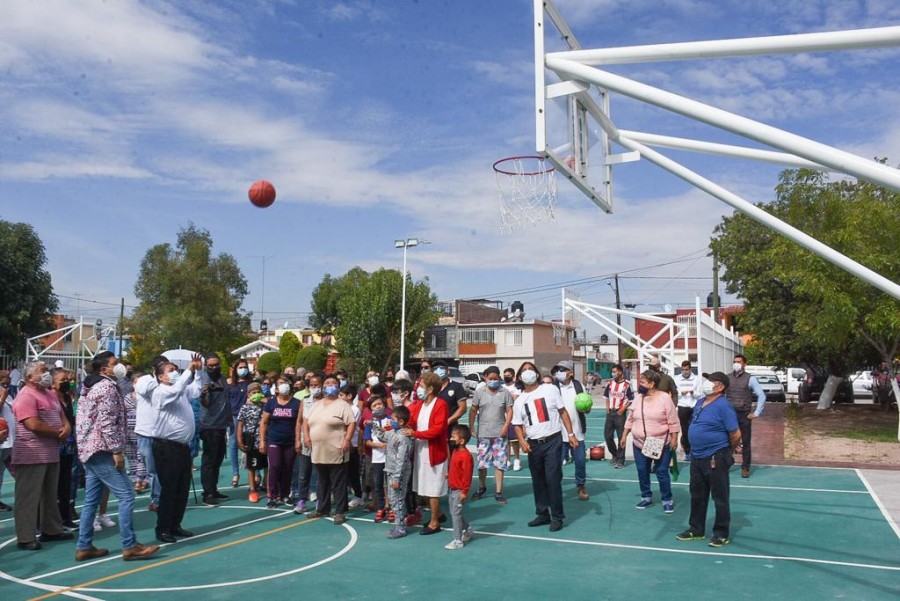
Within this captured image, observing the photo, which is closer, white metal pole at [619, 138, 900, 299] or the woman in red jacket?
white metal pole at [619, 138, 900, 299]

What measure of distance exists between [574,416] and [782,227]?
558 cm

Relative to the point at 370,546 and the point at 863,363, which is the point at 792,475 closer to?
the point at 370,546

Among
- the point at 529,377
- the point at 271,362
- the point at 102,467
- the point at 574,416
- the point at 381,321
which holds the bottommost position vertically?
the point at 102,467

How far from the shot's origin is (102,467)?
25.1 ft

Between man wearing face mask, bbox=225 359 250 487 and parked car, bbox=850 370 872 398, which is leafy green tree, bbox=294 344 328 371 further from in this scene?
man wearing face mask, bbox=225 359 250 487

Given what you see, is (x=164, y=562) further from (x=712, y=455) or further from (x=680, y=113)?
(x=680, y=113)

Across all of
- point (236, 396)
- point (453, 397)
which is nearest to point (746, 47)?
point (453, 397)

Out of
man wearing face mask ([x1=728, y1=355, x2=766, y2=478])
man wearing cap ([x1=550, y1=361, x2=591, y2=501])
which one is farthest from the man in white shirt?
man wearing cap ([x1=550, y1=361, x2=591, y2=501])

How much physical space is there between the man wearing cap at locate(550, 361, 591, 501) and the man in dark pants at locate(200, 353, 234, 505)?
15.5ft

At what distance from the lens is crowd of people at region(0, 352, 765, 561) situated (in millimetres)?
8039

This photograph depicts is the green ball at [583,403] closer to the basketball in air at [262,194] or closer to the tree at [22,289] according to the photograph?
the basketball in air at [262,194]

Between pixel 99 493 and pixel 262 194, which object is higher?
pixel 262 194

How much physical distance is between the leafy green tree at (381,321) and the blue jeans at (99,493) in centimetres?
3926

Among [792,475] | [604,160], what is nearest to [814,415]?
[792,475]
